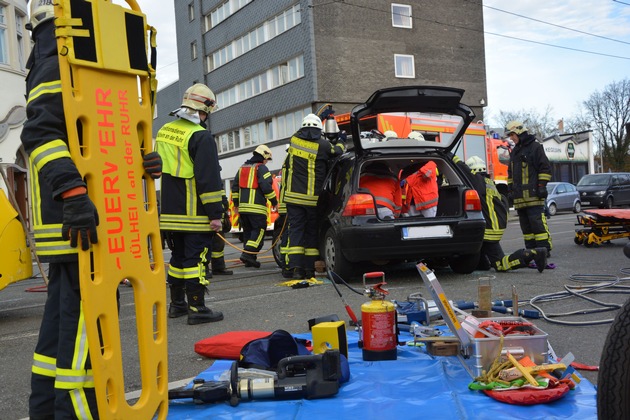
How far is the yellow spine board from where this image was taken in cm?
258

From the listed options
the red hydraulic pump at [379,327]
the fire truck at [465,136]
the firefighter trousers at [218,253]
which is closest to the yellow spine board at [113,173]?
the red hydraulic pump at [379,327]

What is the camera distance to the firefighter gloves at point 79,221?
2543mm

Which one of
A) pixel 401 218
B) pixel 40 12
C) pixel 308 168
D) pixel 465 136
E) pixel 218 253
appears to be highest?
pixel 465 136

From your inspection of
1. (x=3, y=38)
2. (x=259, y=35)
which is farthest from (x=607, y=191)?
(x=3, y=38)

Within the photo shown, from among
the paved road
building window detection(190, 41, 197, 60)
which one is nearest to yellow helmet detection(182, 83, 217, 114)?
the paved road

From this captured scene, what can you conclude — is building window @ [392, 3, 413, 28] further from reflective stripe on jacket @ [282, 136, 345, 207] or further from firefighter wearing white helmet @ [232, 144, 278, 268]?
reflective stripe on jacket @ [282, 136, 345, 207]

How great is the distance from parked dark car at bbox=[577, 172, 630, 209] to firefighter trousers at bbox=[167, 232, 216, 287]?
78.2ft

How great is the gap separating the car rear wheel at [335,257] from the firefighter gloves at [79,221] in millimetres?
4813

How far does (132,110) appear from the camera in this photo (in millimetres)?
2852

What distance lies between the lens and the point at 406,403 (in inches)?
125

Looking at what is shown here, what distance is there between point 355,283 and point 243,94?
34935mm

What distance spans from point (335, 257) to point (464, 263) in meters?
1.63

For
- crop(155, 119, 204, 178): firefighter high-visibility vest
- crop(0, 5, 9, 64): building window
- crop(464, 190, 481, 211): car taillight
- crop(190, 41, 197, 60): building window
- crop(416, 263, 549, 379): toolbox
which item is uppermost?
crop(190, 41, 197, 60): building window

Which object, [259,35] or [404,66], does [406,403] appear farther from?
[259,35]
